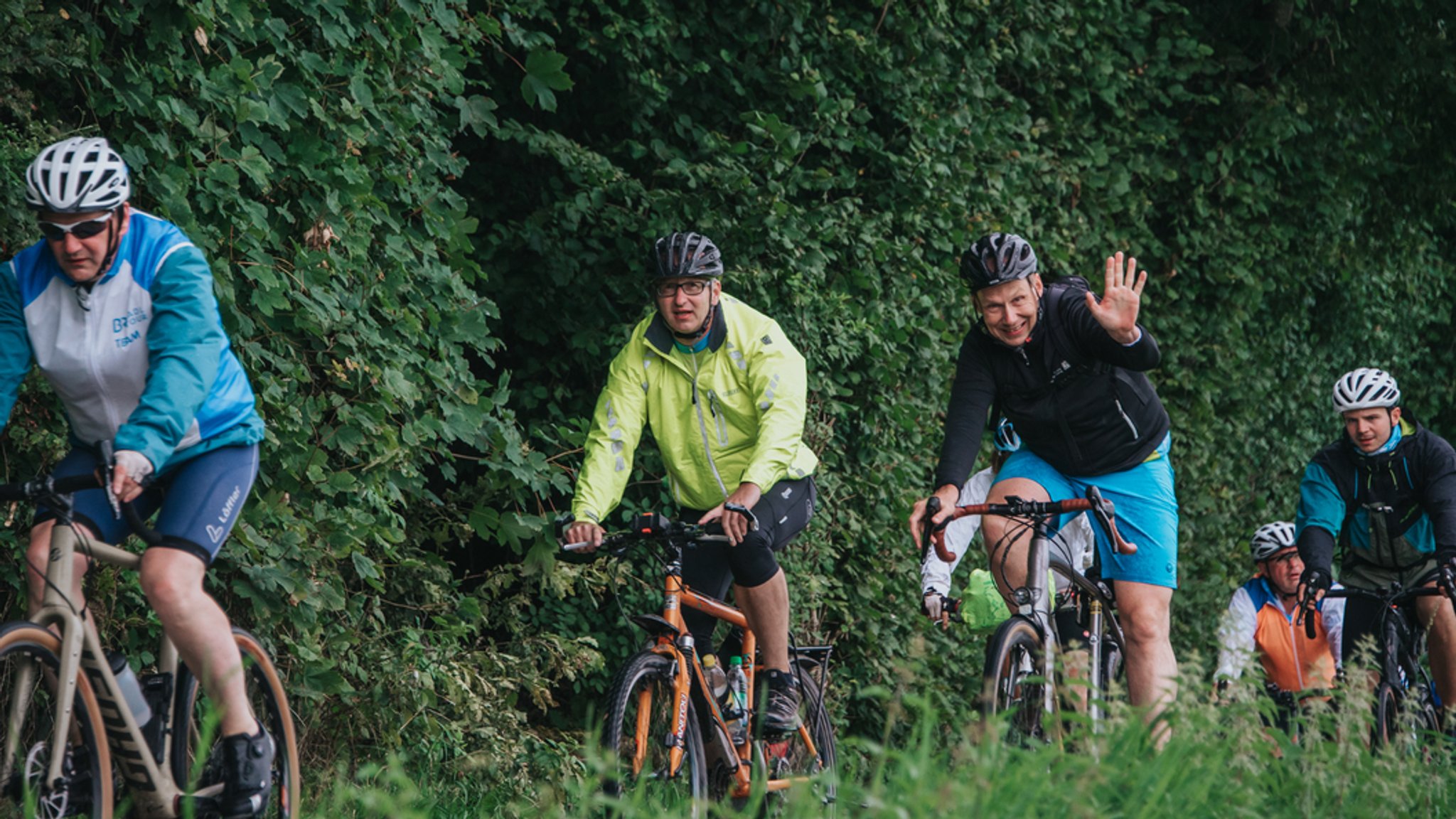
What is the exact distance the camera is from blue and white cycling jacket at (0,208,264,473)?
13.7 feet

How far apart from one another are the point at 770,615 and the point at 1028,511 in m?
1.09

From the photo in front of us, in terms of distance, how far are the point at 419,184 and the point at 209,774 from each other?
3.01 metres

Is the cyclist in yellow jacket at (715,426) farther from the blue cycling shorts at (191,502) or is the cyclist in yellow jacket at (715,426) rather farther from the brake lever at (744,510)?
the blue cycling shorts at (191,502)

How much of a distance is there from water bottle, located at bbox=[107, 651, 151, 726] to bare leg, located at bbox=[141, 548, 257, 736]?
0.16m

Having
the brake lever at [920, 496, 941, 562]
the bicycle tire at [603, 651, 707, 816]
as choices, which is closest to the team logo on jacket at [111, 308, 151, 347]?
the bicycle tire at [603, 651, 707, 816]

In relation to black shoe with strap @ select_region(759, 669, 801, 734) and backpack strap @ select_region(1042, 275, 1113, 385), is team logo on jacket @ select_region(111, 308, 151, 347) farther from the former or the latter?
backpack strap @ select_region(1042, 275, 1113, 385)

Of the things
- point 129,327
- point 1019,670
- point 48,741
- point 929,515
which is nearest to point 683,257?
point 929,515

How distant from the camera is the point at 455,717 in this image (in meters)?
6.57

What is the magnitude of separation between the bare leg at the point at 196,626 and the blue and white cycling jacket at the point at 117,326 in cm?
30

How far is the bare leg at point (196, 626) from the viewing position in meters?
4.19

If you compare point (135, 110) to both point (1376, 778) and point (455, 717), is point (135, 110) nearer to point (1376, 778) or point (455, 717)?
point (455, 717)

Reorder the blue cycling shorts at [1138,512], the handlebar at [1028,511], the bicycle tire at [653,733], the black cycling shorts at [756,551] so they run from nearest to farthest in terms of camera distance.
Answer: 1. the bicycle tire at [653,733]
2. the handlebar at [1028,511]
3. the black cycling shorts at [756,551]
4. the blue cycling shorts at [1138,512]

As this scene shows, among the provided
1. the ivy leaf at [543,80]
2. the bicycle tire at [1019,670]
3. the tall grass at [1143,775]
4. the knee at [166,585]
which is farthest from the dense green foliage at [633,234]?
the knee at [166,585]

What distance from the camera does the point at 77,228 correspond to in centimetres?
408
